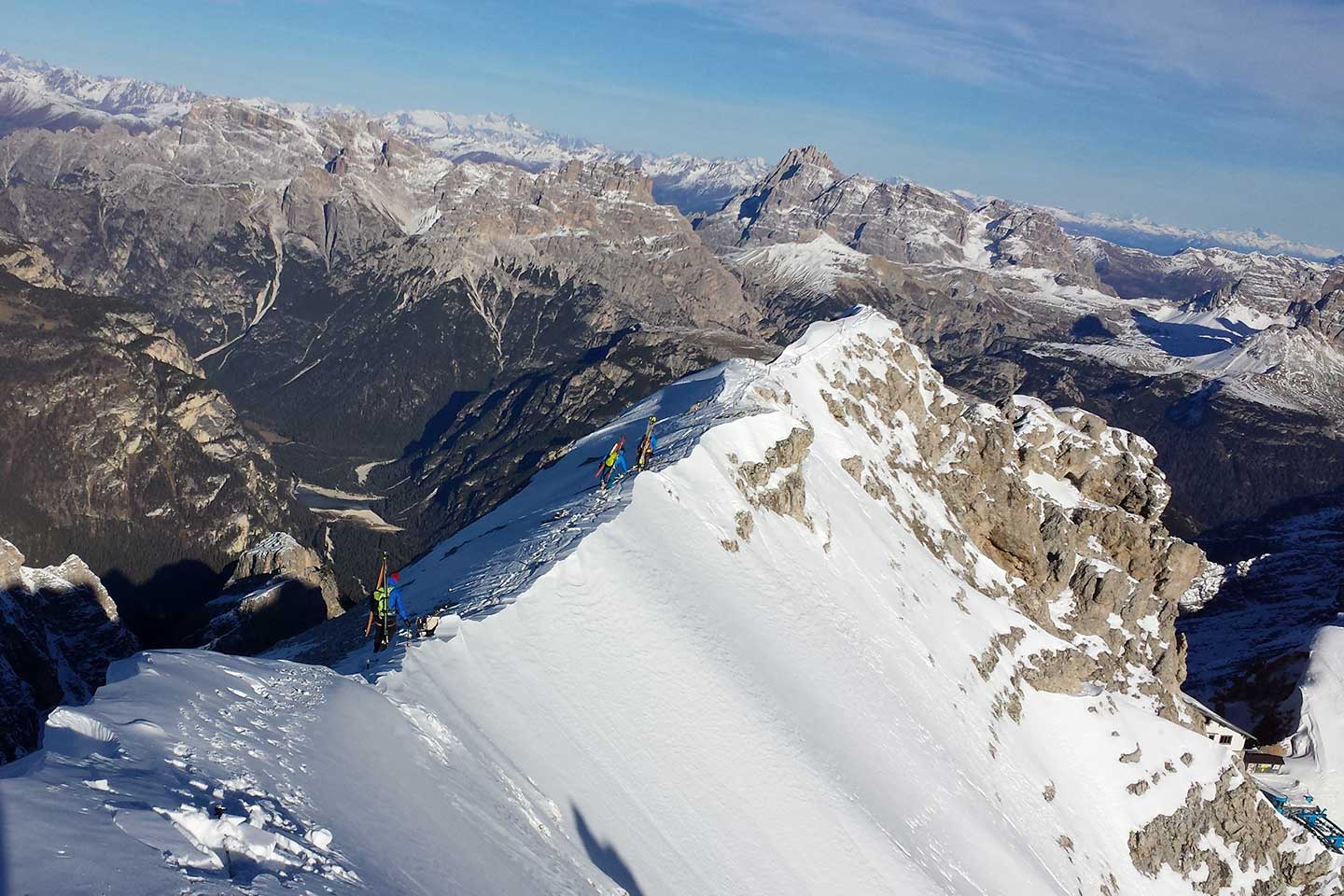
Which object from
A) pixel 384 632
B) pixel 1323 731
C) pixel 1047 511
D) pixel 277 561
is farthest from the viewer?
pixel 277 561

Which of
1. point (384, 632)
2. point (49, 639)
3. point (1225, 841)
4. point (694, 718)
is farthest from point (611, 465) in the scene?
point (1225, 841)

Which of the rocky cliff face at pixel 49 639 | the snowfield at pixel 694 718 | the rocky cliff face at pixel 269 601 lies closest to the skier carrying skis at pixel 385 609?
the snowfield at pixel 694 718

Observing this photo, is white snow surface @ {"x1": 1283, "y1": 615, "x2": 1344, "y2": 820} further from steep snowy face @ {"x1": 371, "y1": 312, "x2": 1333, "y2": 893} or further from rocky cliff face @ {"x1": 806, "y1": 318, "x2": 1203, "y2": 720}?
steep snowy face @ {"x1": 371, "y1": 312, "x2": 1333, "y2": 893}

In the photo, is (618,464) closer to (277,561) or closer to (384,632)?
(384,632)

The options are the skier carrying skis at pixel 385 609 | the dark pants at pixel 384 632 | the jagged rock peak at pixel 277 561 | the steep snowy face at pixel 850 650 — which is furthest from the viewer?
the jagged rock peak at pixel 277 561

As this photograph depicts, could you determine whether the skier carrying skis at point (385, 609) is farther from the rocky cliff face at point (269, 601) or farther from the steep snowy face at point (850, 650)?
the rocky cliff face at point (269, 601)

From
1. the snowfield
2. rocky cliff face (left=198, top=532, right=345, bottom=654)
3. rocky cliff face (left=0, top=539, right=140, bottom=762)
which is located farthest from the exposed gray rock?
rocky cliff face (left=0, top=539, right=140, bottom=762)
